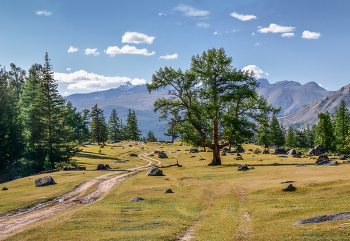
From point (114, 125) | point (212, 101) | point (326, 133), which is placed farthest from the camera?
point (114, 125)

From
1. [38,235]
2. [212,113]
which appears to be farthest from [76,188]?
[212,113]

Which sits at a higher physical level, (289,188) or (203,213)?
(289,188)

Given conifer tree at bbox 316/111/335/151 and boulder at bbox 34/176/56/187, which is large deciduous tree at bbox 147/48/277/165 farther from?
conifer tree at bbox 316/111/335/151

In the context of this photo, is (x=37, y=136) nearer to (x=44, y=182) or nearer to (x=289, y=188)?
(x=44, y=182)

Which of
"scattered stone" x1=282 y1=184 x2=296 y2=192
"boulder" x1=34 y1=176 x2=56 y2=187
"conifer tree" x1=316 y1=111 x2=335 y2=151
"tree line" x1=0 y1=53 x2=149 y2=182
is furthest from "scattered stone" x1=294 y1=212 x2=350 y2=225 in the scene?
"conifer tree" x1=316 y1=111 x2=335 y2=151

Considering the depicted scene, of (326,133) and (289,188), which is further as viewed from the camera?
(326,133)

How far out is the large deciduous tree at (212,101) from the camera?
45.8 m

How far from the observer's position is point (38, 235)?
14188 millimetres

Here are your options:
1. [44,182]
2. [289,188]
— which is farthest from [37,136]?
[289,188]

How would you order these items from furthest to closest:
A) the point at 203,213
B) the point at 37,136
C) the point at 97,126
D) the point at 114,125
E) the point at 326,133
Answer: the point at 114,125 → the point at 97,126 → the point at 326,133 → the point at 37,136 → the point at 203,213

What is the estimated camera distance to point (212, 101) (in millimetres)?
46312

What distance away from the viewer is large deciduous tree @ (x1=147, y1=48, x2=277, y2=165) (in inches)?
1801

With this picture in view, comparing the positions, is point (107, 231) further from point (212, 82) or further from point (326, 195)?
point (212, 82)

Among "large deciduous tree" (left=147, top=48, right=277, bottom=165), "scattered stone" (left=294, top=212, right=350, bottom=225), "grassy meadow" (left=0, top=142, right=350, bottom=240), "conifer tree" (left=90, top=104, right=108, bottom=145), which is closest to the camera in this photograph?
"scattered stone" (left=294, top=212, right=350, bottom=225)
